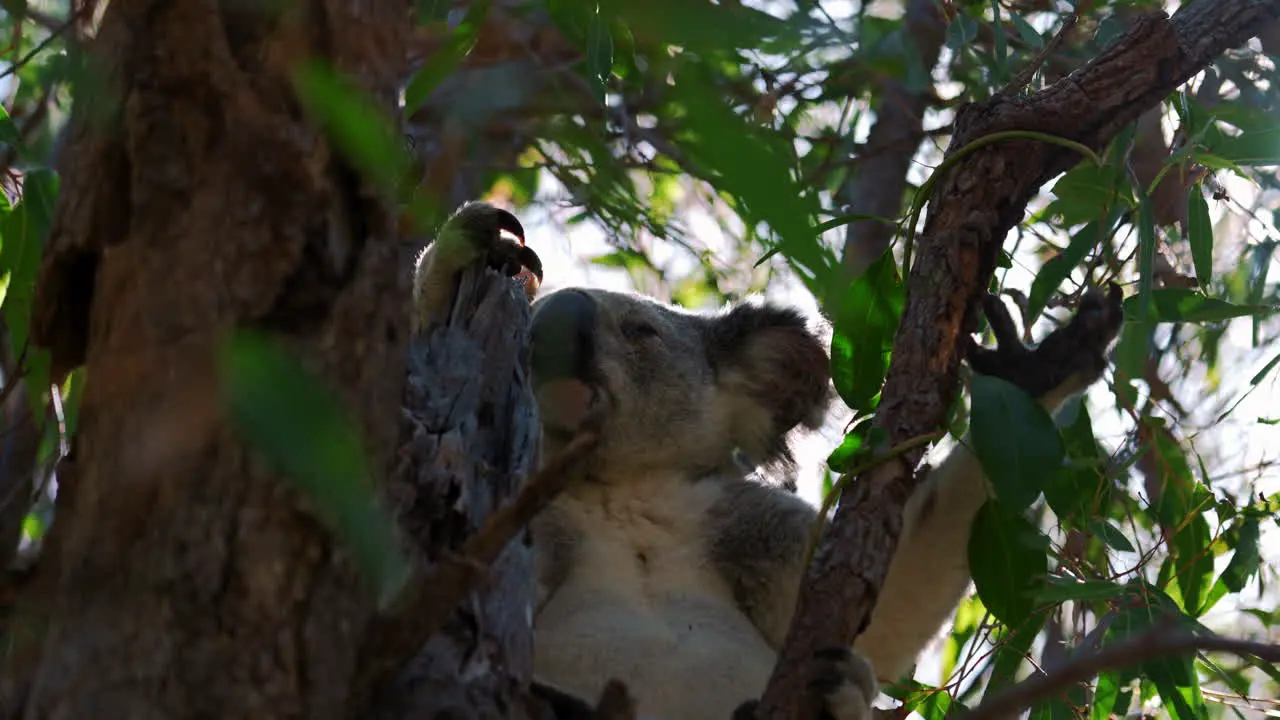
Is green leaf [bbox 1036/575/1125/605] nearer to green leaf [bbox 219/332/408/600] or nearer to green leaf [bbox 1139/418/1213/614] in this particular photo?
green leaf [bbox 1139/418/1213/614]

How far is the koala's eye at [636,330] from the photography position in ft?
10.00

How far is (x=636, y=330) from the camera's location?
3062 mm

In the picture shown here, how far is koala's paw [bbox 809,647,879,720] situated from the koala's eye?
1.21m

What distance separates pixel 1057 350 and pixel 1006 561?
1.12 ft

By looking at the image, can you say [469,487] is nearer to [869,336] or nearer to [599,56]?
[599,56]

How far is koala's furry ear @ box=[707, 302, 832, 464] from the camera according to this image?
317 cm

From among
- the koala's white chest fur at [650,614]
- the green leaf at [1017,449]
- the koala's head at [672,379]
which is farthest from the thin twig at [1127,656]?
the koala's head at [672,379]

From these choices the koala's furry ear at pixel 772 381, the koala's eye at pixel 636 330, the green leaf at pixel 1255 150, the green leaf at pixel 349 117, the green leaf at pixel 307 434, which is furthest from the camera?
the koala's furry ear at pixel 772 381

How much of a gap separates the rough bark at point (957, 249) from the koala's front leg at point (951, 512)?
0.29m

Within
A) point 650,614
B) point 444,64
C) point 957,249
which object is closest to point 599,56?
point 444,64

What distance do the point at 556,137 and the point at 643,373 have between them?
7.39ft

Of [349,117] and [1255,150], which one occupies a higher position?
[1255,150]

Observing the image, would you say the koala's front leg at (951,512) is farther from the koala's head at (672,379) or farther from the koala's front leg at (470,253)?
the koala's front leg at (470,253)

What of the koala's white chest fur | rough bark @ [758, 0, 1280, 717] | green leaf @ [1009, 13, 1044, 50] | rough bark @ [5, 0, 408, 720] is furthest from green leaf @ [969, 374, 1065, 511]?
green leaf @ [1009, 13, 1044, 50]
